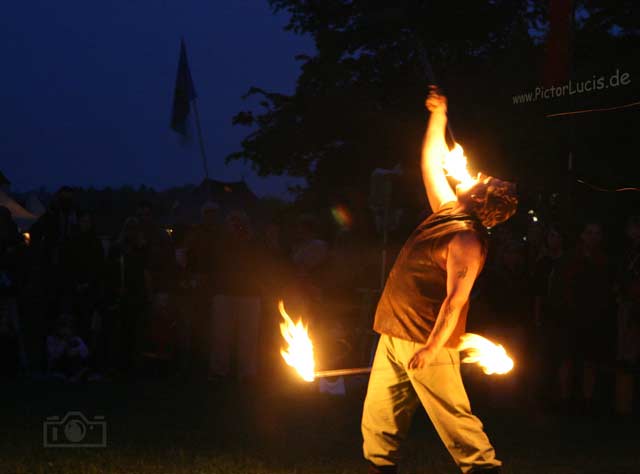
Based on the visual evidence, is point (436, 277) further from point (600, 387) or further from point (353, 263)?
point (353, 263)

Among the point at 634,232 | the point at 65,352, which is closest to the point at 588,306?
the point at 634,232

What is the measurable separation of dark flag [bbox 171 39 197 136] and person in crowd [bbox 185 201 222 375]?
20.9 ft

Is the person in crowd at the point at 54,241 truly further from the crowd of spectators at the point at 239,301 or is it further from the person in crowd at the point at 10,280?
the person in crowd at the point at 10,280

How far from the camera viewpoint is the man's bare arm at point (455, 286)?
4914 mm

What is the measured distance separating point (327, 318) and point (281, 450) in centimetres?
394

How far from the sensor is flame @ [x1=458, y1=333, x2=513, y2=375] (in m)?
5.11

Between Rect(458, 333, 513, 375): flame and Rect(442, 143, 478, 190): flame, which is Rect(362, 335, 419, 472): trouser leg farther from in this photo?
Rect(442, 143, 478, 190): flame

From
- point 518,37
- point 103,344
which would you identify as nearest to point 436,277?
point 103,344

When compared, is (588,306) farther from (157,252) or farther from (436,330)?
(436,330)

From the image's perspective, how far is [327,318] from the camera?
1087cm

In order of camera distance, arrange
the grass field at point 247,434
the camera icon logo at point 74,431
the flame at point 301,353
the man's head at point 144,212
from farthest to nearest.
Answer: the man's head at point 144,212
the camera icon logo at point 74,431
the grass field at point 247,434
the flame at point 301,353

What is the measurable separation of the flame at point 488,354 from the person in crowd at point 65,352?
6.24 m

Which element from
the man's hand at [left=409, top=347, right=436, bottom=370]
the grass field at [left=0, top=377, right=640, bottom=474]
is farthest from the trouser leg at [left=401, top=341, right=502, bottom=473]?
the grass field at [left=0, top=377, right=640, bottom=474]

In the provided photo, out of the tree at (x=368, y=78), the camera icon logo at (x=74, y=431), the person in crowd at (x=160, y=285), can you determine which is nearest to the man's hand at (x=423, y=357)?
the camera icon logo at (x=74, y=431)
